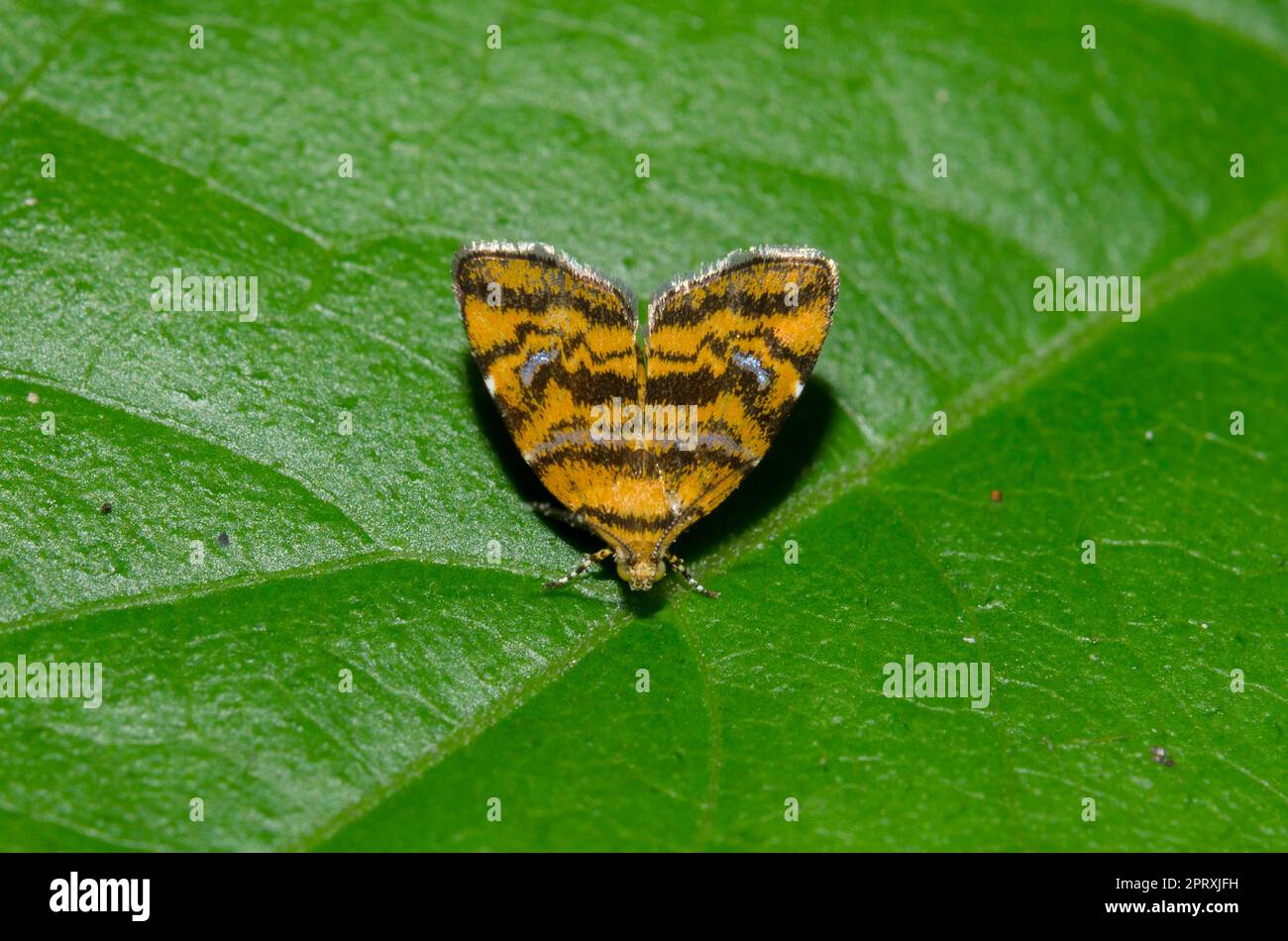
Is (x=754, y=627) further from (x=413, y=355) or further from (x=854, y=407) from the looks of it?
(x=413, y=355)

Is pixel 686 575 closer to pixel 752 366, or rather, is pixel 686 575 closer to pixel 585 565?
pixel 585 565

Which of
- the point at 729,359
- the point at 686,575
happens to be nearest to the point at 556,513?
the point at 686,575

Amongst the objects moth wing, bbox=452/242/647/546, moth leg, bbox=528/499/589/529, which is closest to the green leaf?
moth leg, bbox=528/499/589/529

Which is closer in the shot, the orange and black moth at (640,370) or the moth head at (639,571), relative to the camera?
the moth head at (639,571)

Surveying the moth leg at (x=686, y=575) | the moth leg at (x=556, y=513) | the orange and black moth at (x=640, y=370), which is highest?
the orange and black moth at (x=640, y=370)

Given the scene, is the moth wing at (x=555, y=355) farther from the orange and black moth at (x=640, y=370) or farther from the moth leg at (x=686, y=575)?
the moth leg at (x=686, y=575)

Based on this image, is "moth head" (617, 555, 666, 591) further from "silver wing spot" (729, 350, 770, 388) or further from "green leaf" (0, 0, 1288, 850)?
"silver wing spot" (729, 350, 770, 388)

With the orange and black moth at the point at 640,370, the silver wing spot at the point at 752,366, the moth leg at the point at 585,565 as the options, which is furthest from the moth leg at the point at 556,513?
the silver wing spot at the point at 752,366
